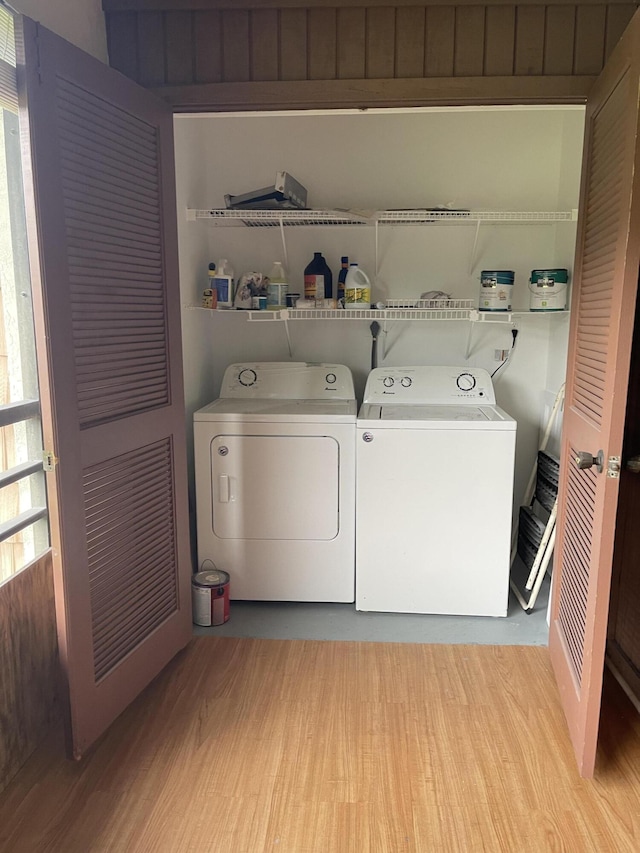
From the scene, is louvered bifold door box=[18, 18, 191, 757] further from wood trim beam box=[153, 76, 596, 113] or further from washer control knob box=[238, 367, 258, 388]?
washer control knob box=[238, 367, 258, 388]

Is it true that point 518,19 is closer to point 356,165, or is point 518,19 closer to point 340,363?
point 356,165

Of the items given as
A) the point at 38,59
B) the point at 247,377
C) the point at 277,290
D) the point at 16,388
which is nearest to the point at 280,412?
the point at 247,377

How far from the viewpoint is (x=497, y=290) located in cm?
276

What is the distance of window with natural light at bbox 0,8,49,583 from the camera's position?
1718 millimetres

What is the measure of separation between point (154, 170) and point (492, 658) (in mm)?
2133

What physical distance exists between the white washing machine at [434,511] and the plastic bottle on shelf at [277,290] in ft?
→ 2.27

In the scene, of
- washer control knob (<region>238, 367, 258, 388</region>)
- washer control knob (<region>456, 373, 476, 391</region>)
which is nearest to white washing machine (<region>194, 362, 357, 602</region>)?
washer control knob (<region>238, 367, 258, 388</region>)

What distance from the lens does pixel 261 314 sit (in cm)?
280

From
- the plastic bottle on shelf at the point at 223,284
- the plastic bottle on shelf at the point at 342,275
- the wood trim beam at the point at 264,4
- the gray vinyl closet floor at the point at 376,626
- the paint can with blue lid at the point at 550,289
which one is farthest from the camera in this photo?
the plastic bottle on shelf at the point at 342,275

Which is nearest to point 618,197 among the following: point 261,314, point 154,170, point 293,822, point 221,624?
point 154,170

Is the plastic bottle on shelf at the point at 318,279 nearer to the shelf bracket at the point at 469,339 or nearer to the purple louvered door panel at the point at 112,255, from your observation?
the shelf bracket at the point at 469,339

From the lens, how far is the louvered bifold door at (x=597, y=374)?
1.53m

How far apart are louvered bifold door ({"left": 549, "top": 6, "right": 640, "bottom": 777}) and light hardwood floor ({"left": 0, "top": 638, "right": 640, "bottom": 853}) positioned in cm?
16

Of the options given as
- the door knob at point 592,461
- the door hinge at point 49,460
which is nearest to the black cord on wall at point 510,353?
the door knob at point 592,461
